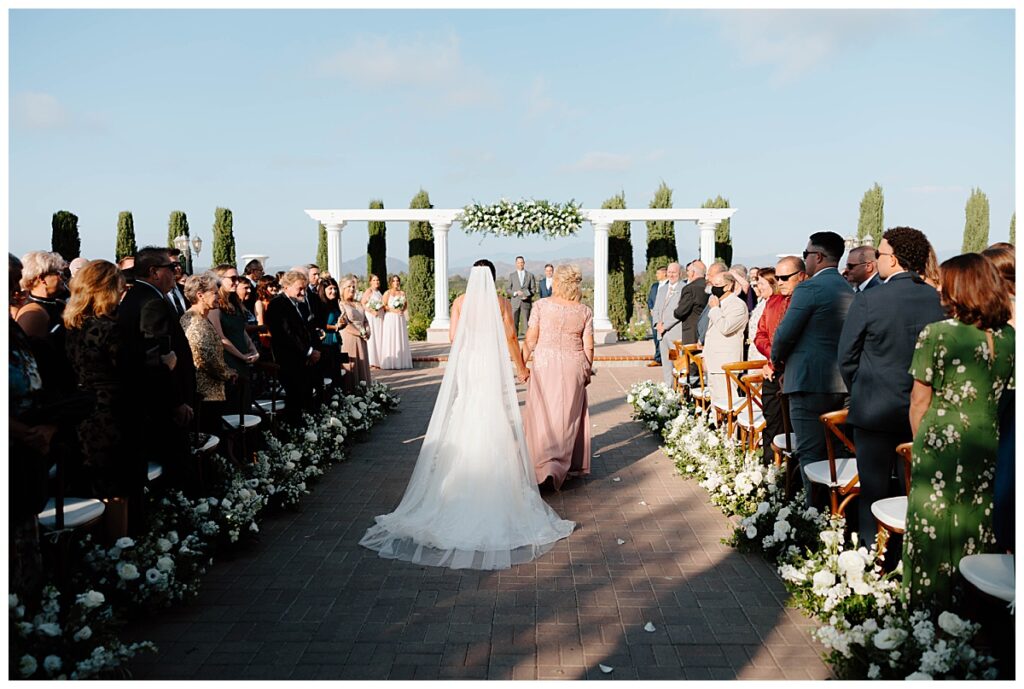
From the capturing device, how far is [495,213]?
20.2m

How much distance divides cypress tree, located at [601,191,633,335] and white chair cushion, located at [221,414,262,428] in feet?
57.7

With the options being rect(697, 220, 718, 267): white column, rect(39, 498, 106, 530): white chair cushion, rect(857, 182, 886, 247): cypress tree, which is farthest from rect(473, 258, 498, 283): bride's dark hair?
rect(857, 182, 886, 247): cypress tree

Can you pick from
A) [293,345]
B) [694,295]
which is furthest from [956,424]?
[694,295]

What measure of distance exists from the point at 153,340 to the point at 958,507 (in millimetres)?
4671

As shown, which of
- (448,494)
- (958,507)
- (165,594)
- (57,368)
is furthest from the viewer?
(448,494)

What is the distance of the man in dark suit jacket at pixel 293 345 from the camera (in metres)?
8.10

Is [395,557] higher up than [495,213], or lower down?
lower down

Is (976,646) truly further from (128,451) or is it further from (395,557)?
(128,451)

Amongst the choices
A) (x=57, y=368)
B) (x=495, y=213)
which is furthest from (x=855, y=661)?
(x=495, y=213)

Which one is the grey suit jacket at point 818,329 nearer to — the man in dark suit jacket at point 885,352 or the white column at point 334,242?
the man in dark suit jacket at point 885,352

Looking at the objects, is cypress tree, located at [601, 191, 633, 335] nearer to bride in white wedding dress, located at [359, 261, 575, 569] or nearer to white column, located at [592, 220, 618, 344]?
white column, located at [592, 220, 618, 344]

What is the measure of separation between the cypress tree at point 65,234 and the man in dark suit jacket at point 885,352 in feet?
76.0

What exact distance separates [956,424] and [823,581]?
1073 mm

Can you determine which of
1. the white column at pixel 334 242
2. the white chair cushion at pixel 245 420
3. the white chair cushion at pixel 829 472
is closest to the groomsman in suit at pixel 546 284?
the white column at pixel 334 242
